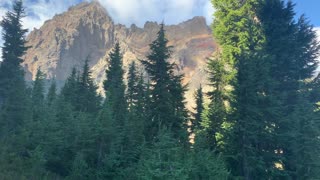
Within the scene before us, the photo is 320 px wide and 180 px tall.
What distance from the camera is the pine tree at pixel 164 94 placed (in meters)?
22.0

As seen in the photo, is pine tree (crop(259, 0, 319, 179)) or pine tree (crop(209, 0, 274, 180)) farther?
pine tree (crop(259, 0, 319, 179))

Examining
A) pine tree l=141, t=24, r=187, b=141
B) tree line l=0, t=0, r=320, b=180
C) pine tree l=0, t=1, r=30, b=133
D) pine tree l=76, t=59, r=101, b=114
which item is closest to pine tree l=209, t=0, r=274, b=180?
tree line l=0, t=0, r=320, b=180

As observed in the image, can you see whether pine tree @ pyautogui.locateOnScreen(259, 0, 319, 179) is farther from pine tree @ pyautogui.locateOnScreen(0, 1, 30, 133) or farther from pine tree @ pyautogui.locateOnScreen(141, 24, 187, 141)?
pine tree @ pyautogui.locateOnScreen(0, 1, 30, 133)

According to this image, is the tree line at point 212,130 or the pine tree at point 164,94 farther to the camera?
the pine tree at point 164,94

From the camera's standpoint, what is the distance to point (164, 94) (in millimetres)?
22469

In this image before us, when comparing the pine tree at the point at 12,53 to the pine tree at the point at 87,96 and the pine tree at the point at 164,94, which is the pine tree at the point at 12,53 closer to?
the pine tree at the point at 87,96

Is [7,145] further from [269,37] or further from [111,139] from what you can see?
[269,37]

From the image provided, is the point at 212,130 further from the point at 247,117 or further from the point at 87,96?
the point at 87,96

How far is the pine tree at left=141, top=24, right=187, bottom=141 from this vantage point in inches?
866

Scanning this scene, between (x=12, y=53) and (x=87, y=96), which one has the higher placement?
(x=12, y=53)

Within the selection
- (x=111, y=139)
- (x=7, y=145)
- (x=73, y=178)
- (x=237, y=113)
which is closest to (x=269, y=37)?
(x=237, y=113)

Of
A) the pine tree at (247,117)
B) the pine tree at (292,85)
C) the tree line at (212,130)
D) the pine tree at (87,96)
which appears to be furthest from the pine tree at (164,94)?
the pine tree at (87,96)

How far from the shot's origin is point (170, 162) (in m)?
14.9

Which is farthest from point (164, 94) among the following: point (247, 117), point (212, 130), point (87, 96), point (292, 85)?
point (87, 96)
